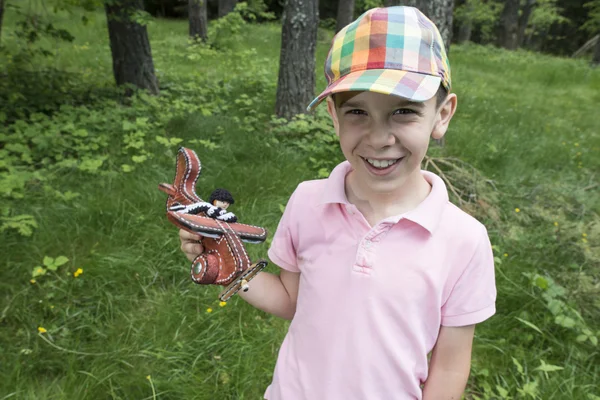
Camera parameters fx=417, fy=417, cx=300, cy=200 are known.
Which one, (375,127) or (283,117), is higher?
(375,127)

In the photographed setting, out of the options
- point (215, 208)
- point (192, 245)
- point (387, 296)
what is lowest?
point (387, 296)

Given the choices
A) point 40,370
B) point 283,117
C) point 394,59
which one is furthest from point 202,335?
point 283,117

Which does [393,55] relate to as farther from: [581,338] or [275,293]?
[581,338]

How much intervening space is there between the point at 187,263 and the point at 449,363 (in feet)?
6.31

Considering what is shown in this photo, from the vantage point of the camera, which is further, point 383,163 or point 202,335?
point 202,335

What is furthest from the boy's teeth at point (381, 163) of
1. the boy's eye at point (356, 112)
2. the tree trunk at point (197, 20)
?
the tree trunk at point (197, 20)

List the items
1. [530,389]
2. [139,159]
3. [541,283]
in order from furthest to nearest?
[139,159], [541,283], [530,389]

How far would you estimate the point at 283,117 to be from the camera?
16.0 ft

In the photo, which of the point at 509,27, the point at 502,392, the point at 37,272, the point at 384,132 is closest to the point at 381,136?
the point at 384,132

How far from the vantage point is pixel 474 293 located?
3.40 ft

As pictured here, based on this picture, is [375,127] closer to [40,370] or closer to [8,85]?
[40,370]

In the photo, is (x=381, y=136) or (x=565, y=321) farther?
(x=565, y=321)

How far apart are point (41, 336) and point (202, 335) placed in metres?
0.82

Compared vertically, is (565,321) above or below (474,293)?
below
